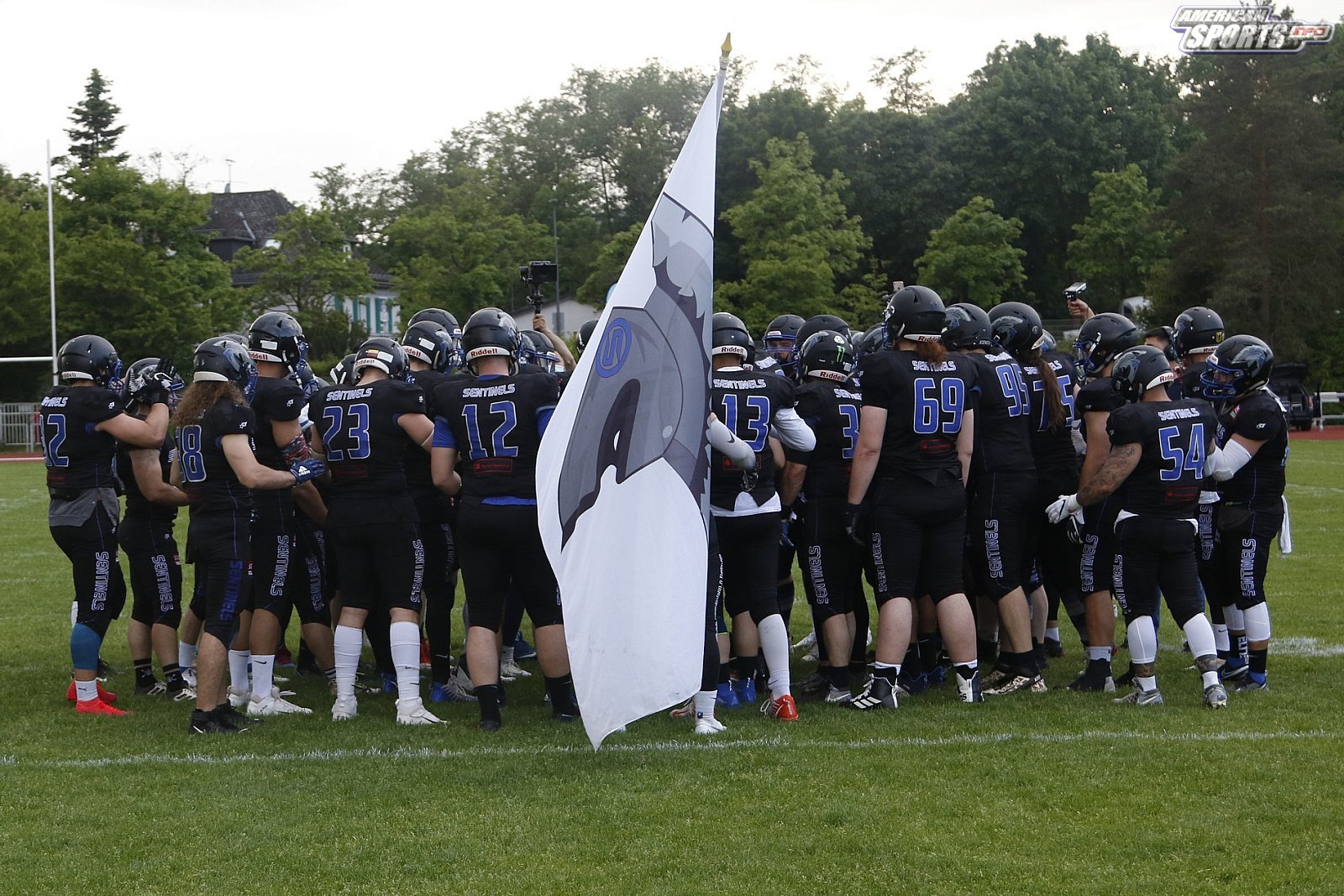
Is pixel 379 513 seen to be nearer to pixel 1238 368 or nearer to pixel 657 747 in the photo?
pixel 657 747

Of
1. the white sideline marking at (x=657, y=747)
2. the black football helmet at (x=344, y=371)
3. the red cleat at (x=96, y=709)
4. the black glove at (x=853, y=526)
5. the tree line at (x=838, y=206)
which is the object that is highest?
the tree line at (x=838, y=206)

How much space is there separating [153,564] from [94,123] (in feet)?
200

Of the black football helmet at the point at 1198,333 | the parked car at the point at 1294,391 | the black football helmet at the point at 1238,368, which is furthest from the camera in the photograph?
the parked car at the point at 1294,391

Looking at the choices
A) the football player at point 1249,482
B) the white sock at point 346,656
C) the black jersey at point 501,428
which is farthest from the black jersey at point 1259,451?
the white sock at point 346,656

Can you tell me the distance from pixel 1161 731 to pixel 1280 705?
1081 mm

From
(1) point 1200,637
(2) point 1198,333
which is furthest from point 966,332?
(1) point 1200,637

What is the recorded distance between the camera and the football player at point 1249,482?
8.20 metres

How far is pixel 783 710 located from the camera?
766 cm

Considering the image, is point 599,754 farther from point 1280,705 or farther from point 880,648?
point 1280,705

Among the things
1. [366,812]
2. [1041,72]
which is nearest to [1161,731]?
[366,812]

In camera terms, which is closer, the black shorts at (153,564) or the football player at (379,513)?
the football player at (379,513)

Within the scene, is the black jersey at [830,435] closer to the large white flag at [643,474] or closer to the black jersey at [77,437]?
the large white flag at [643,474]

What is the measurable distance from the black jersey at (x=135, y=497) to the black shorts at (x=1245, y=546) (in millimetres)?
6491

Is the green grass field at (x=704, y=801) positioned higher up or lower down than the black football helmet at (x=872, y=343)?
lower down
